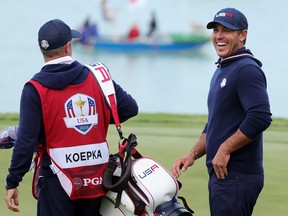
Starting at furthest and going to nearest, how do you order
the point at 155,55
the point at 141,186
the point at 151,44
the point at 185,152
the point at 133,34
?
1. the point at 133,34
2. the point at 151,44
3. the point at 155,55
4. the point at 185,152
5. the point at 141,186

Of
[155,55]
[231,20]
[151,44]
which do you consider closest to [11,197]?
[231,20]

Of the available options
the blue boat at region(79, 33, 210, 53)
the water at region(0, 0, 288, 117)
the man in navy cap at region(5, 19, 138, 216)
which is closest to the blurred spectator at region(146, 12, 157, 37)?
the blue boat at region(79, 33, 210, 53)

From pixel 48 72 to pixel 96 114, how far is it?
311mm

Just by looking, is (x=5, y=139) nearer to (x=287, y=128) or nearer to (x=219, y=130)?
(x=219, y=130)

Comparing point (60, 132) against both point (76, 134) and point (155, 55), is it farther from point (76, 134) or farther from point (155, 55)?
point (155, 55)

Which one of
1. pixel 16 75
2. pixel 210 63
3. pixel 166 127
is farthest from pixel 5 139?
pixel 210 63

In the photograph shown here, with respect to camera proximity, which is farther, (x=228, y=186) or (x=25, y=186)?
(x=25, y=186)

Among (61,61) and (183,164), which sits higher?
(61,61)

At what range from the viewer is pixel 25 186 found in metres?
6.07

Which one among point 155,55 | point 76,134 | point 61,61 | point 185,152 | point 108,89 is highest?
point 61,61

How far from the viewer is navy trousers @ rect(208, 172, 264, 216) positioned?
386cm

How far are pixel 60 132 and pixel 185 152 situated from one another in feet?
11.9

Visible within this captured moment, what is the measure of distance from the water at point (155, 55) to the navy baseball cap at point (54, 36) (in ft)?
54.7

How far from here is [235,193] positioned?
3.87m
